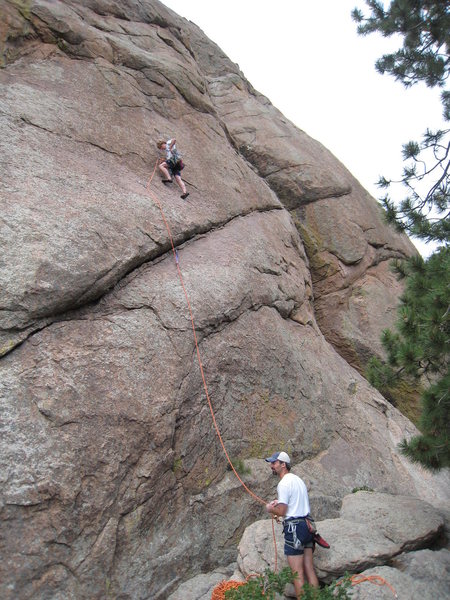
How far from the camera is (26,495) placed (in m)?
5.46

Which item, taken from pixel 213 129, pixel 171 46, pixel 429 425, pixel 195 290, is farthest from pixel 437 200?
pixel 171 46

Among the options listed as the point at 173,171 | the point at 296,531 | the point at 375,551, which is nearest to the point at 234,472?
the point at 296,531

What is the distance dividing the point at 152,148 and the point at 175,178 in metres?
0.96

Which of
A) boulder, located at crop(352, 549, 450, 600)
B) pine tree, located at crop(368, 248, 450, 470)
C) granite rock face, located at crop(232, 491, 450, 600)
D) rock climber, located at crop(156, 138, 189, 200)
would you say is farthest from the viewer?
rock climber, located at crop(156, 138, 189, 200)

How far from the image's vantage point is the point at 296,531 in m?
5.82

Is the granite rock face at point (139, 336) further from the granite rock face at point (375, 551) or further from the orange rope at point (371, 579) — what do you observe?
the orange rope at point (371, 579)

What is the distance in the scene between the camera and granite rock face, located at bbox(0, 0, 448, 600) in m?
5.91

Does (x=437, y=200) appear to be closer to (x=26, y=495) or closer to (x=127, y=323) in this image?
(x=127, y=323)

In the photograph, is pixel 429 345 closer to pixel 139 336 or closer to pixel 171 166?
pixel 139 336

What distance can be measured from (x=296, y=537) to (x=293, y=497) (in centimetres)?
46

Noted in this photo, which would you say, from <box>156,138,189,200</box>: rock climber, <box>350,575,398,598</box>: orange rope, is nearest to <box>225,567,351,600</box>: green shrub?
<box>350,575,398,598</box>: orange rope

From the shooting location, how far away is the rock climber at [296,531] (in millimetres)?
5793

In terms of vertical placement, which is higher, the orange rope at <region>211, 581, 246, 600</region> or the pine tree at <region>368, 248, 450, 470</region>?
the pine tree at <region>368, 248, 450, 470</region>

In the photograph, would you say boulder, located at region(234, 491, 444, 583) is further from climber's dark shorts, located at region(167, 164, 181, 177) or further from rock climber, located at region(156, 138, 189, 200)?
climber's dark shorts, located at region(167, 164, 181, 177)
